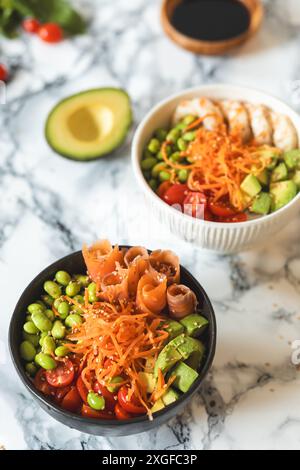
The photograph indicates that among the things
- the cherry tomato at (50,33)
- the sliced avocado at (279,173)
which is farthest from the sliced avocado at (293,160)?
the cherry tomato at (50,33)

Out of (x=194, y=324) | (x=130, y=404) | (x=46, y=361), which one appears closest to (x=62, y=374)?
(x=46, y=361)

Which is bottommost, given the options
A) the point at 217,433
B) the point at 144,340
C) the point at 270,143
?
the point at 217,433

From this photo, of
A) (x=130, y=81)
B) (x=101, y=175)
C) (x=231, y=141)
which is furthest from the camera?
(x=130, y=81)

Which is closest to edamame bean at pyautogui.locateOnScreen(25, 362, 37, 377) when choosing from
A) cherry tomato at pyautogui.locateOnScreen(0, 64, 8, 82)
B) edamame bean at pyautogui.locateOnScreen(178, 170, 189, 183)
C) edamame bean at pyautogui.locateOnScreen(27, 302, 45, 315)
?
edamame bean at pyautogui.locateOnScreen(27, 302, 45, 315)

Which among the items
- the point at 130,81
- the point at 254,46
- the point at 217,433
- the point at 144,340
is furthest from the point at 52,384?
the point at 254,46

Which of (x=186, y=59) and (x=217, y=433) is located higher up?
(x=186, y=59)

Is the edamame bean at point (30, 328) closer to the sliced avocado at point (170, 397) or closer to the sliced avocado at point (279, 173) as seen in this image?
the sliced avocado at point (170, 397)

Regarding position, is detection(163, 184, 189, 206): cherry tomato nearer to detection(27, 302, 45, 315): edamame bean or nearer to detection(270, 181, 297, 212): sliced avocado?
detection(270, 181, 297, 212): sliced avocado

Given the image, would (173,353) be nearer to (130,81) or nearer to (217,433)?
(217,433)
